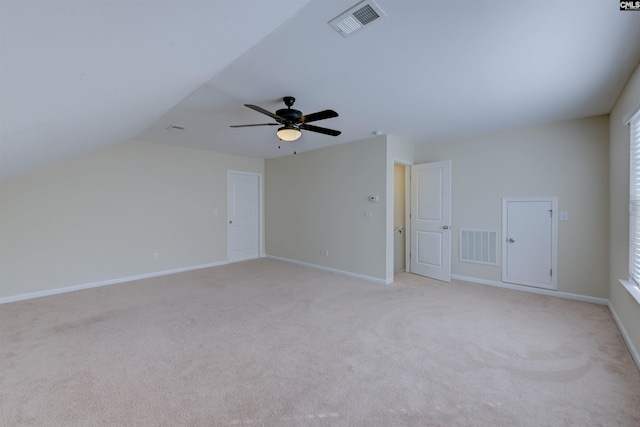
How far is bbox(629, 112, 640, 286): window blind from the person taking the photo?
2268 millimetres

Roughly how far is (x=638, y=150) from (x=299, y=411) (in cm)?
346

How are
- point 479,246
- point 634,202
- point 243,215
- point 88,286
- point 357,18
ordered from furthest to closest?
point 243,215, point 479,246, point 88,286, point 634,202, point 357,18

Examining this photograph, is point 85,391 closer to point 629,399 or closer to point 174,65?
point 174,65

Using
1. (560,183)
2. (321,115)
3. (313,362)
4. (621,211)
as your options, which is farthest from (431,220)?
(313,362)

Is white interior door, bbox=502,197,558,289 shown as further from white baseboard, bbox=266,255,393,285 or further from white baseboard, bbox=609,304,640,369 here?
white baseboard, bbox=266,255,393,285

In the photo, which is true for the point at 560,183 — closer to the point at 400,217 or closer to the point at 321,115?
the point at 400,217

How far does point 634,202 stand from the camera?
2.36 m

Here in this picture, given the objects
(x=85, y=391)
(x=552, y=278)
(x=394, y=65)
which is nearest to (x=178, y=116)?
(x=394, y=65)

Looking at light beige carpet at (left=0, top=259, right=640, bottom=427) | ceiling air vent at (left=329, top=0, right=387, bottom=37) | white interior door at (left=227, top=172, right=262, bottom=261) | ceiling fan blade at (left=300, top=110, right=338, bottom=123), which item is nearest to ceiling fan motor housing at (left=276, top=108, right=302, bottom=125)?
ceiling fan blade at (left=300, top=110, right=338, bottom=123)

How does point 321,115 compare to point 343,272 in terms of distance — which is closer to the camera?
point 321,115

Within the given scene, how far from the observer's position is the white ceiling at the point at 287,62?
1.27 m

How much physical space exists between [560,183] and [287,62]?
3999 mm

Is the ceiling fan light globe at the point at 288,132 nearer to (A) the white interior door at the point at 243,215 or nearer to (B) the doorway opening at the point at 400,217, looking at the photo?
(B) the doorway opening at the point at 400,217

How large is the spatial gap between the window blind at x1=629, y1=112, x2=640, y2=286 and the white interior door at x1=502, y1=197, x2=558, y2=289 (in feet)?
4.36
